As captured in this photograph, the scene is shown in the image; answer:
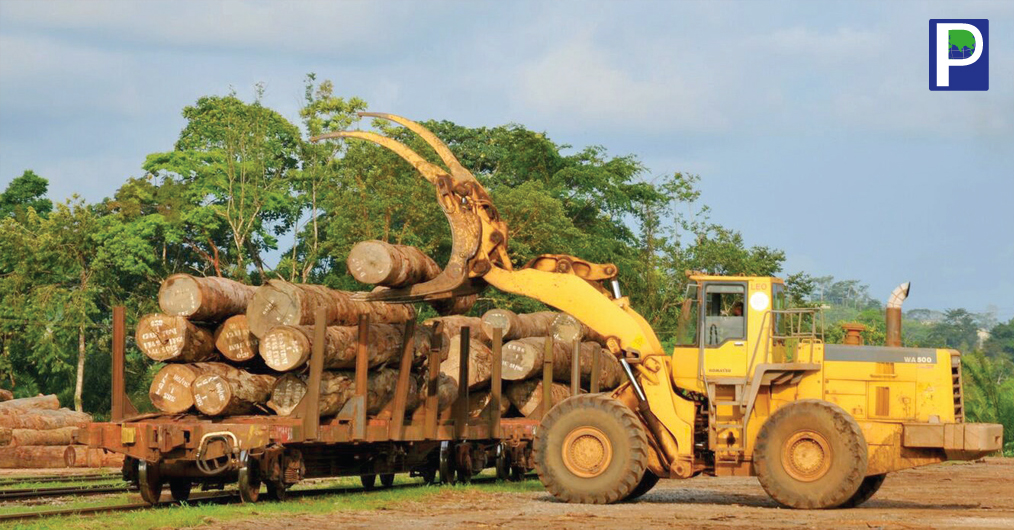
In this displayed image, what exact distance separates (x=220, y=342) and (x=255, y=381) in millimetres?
795

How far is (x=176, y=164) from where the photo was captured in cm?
5522

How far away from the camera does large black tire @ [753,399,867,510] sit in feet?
55.7

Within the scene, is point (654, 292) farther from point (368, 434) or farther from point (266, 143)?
point (368, 434)

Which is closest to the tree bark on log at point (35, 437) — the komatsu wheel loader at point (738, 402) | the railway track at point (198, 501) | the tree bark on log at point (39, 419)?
the tree bark on log at point (39, 419)

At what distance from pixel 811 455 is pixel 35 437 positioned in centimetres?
1878

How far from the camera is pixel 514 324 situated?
2592 centimetres

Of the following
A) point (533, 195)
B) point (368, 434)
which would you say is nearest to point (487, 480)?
point (368, 434)

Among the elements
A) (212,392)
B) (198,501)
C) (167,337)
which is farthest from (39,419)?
(212,392)

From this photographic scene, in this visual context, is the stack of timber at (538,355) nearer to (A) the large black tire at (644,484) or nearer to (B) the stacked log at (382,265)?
(A) the large black tire at (644,484)

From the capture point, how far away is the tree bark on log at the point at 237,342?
18.8 metres

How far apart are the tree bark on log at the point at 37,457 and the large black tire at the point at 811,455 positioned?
16.9 metres

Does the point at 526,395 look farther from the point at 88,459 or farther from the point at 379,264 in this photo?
the point at 88,459

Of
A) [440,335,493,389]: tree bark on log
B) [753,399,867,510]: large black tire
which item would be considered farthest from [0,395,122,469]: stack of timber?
[753,399,867,510]: large black tire

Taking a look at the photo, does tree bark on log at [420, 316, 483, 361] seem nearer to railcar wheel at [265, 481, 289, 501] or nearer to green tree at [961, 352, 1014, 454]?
railcar wheel at [265, 481, 289, 501]
